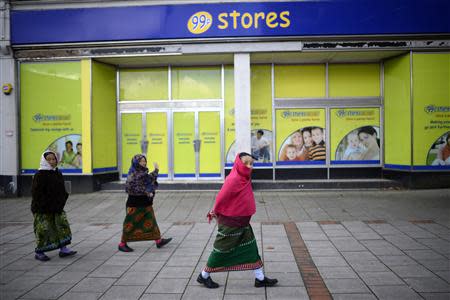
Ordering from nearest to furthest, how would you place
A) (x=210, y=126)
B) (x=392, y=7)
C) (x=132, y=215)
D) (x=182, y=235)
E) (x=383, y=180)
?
(x=132, y=215), (x=182, y=235), (x=392, y=7), (x=383, y=180), (x=210, y=126)

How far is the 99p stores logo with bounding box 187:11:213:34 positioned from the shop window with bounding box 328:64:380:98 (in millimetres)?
4284

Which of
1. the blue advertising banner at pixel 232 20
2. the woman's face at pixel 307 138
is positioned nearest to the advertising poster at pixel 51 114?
the blue advertising banner at pixel 232 20

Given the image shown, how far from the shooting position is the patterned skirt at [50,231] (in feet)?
20.0

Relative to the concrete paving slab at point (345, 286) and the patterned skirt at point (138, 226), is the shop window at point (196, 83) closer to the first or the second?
the patterned skirt at point (138, 226)

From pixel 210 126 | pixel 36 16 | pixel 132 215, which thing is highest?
pixel 36 16

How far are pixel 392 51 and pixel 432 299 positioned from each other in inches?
357

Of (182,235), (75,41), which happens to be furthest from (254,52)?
(182,235)

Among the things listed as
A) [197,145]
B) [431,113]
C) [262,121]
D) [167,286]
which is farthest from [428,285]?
[197,145]

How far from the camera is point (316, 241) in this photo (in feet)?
22.5

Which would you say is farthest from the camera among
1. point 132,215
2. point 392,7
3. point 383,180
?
point 383,180

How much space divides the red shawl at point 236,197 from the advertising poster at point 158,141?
8.68 metres

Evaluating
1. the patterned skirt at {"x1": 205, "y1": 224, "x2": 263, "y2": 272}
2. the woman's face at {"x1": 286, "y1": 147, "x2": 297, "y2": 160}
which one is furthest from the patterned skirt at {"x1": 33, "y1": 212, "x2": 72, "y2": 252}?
the woman's face at {"x1": 286, "y1": 147, "x2": 297, "y2": 160}

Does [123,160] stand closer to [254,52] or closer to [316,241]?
[254,52]

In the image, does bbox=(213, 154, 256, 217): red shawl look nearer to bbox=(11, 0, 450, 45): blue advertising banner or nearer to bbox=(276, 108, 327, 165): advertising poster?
bbox=(11, 0, 450, 45): blue advertising banner
